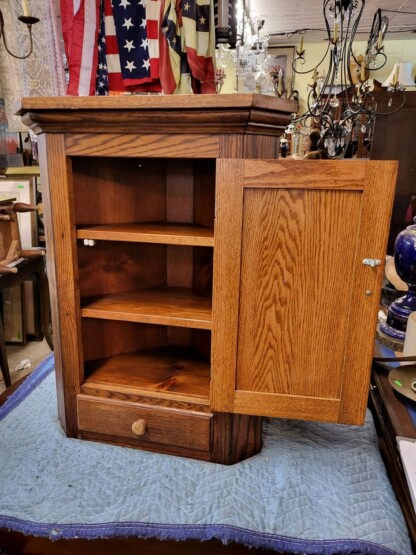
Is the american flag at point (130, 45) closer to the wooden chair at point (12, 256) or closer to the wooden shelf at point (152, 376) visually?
the wooden shelf at point (152, 376)

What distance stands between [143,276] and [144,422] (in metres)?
0.46

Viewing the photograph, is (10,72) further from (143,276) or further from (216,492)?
(216,492)

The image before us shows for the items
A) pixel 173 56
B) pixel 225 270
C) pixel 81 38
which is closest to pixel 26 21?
pixel 81 38

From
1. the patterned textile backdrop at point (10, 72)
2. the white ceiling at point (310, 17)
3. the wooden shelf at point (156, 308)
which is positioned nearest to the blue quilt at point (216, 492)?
the wooden shelf at point (156, 308)

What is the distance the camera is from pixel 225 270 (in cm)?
93

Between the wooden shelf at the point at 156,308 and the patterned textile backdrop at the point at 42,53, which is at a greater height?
the patterned textile backdrop at the point at 42,53

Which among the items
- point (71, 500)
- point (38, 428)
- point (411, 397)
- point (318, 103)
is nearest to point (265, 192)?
point (411, 397)

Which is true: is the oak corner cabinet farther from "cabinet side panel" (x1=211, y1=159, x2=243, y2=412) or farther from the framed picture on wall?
the framed picture on wall

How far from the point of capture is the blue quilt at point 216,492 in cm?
88

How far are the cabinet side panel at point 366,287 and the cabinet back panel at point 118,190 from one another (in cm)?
69

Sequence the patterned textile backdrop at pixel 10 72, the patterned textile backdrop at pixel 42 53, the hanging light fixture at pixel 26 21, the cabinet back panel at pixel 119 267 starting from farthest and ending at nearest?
the patterned textile backdrop at pixel 10 72
the patterned textile backdrop at pixel 42 53
the hanging light fixture at pixel 26 21
the cabinet back panel at pixel 119 267

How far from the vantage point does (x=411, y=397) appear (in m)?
1.09

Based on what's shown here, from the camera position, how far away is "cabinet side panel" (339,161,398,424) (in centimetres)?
83

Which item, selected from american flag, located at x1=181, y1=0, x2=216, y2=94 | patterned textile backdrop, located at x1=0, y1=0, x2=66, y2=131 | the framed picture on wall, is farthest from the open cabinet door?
the framed picture on wall
